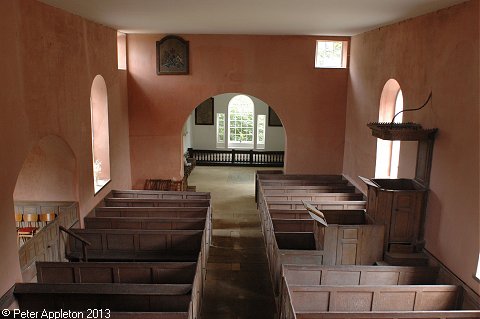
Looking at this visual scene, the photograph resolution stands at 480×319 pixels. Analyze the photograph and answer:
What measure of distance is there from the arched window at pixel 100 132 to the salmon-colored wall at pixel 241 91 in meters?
2.48

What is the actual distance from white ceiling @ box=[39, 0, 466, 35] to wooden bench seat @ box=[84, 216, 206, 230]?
4.46 meters

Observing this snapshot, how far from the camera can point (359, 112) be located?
12.1m

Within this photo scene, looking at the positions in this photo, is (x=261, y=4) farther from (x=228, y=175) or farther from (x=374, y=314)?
(x=228, y=175)

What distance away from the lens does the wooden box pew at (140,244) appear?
A: 8.38m

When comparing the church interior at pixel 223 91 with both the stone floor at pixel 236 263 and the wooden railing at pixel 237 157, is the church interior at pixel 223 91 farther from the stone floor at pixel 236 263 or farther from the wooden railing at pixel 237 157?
the wooden railing at pixel 237 157

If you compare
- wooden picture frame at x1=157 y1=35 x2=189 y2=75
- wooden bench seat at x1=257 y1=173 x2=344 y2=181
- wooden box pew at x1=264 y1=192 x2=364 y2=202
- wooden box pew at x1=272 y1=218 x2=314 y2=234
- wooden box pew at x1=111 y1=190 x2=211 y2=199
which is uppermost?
wooden picture frame at x1=157 y1=35 x2=189 y2=75

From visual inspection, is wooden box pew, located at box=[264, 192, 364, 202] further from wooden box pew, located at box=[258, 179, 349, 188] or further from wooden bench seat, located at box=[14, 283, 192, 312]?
wooden bench seat, located at box=[14, 283, 192, 312]

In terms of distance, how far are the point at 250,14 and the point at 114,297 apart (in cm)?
630

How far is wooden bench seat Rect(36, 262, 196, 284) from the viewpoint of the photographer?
6.74 m

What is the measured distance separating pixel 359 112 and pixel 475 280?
6.76m

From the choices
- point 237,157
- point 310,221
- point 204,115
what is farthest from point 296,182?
point 204,115

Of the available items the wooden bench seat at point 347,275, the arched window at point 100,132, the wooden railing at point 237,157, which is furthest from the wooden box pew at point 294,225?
the wooden railing at point 237,157

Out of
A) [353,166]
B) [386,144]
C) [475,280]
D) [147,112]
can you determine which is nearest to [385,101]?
[386,144]

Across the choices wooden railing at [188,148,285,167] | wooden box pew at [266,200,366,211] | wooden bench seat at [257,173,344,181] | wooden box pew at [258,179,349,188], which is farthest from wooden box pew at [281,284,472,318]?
Result: wooden railing at [188,148,285,167]
